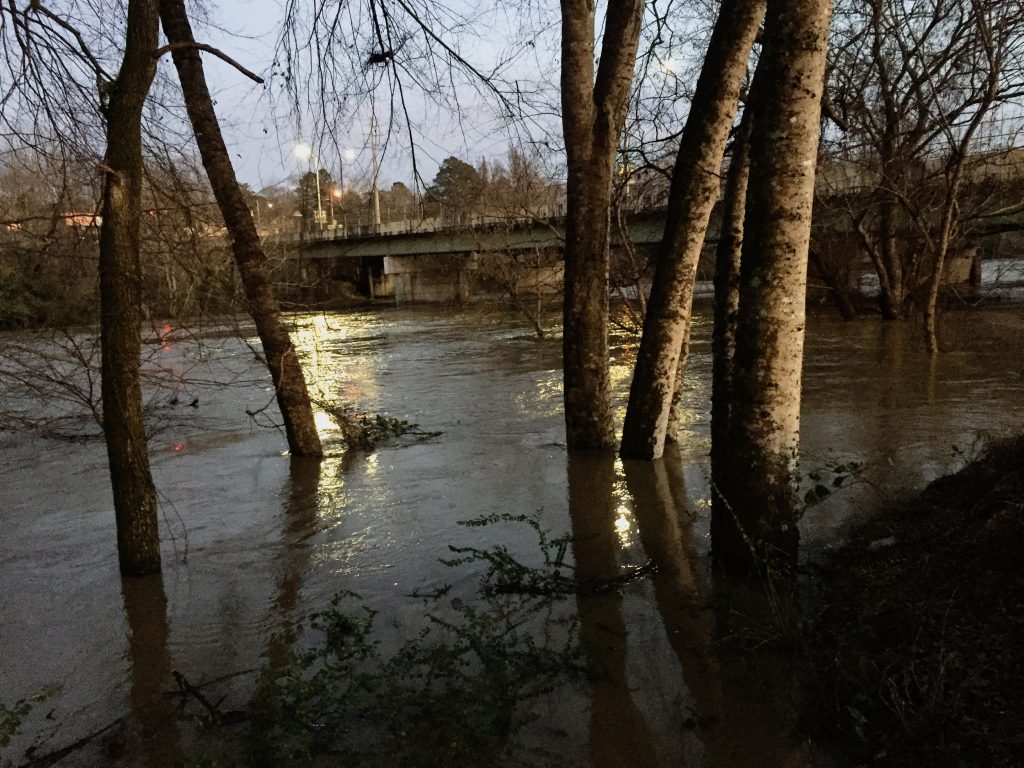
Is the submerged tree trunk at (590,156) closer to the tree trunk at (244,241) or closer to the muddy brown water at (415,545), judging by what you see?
the muddy brown water at (415,545)

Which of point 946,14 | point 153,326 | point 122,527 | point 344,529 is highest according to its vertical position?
point 946,14

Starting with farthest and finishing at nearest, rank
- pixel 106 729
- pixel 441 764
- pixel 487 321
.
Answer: pixel 487 321
pixel 106 729
pixel 441 764

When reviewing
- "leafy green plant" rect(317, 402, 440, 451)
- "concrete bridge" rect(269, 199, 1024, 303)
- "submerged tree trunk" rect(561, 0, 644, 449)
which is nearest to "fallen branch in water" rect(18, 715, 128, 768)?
"submerged tree trunk" rect(561, 0, 644, 449)

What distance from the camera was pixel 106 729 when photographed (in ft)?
12.3

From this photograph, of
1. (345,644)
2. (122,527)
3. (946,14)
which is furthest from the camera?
(946,14)

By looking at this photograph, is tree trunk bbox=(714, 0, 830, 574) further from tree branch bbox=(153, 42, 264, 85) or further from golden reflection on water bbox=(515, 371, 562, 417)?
golden reflection on water bbox=(515, 371, 562, 417)

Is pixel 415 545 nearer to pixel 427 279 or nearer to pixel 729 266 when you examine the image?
A: pixel 729 266

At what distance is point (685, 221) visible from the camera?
292 inches

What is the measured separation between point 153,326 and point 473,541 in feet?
10.7

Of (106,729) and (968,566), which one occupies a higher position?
(968,566)

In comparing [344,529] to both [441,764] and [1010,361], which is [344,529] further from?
[1010,361]

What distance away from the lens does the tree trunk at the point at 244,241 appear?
8.37 metres

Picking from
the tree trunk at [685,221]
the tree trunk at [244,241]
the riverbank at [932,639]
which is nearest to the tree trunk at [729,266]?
the tree trunk at [685,221]

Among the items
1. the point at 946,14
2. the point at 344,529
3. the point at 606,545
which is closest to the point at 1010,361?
the point at 946,14
